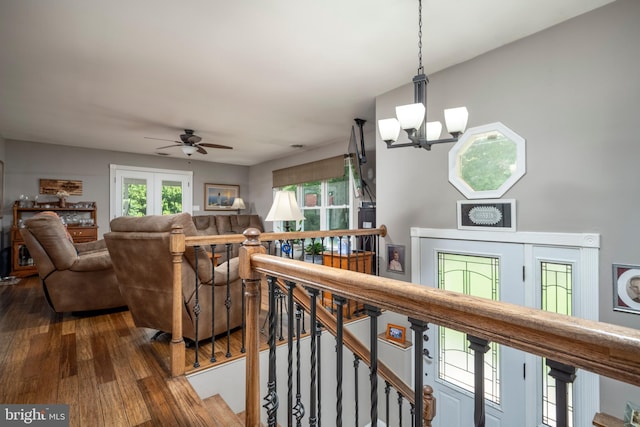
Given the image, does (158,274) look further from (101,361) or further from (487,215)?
(487,215)

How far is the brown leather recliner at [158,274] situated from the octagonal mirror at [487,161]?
212 cm

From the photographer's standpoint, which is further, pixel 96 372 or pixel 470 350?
pixel 470 350

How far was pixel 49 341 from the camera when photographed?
242 centimetres

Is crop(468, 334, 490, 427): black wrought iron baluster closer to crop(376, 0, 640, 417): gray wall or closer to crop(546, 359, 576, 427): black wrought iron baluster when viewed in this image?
crop(546, 359, 576, 427): black wrought iron baluster

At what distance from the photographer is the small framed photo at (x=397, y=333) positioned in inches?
120

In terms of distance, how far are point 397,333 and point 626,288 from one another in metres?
1.83

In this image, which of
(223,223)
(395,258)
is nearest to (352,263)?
(395,258)

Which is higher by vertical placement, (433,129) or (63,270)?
(433,129)

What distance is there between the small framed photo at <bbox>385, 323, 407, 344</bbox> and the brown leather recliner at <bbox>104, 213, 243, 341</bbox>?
1.73m

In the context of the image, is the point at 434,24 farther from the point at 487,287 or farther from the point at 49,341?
the point at 49,341

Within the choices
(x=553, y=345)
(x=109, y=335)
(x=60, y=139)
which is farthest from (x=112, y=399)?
(x=60, y=139)

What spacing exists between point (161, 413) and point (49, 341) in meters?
1.57

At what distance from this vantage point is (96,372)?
1968 mm

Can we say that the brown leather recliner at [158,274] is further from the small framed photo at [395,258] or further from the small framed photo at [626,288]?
the small framed photo at [626,288]
